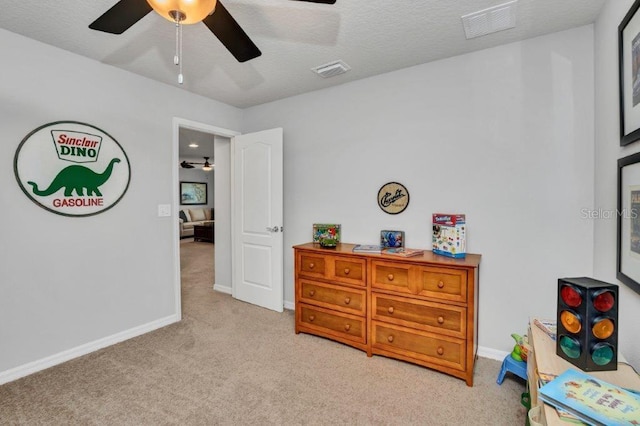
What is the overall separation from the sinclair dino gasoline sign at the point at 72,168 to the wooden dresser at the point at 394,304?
5.88 ft

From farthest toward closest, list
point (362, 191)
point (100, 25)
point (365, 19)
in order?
point (362, 191), point (365, 19), point (100, 25)

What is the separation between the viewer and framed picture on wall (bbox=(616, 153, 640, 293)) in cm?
A: 133

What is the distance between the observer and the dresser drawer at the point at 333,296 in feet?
8.30

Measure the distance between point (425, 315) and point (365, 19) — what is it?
6.92 ft

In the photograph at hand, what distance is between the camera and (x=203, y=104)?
3.44 meters

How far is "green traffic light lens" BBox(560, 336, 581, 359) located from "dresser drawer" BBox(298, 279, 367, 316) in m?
1.37

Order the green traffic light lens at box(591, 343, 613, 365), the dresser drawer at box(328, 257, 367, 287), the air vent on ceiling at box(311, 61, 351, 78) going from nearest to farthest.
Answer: the green traffic light lens at box(591, 343, 613, 365) → the dresser drawer at box(328, 257, 367, 287) → the air vent on ceiling at box(311, 61, 351, 78)

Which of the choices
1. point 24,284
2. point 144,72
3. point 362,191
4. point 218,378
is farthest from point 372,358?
point 144,72

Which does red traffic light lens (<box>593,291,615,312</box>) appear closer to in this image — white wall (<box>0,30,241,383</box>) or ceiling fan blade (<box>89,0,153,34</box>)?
ceiling fan blade (<box>89,0,153,34</box>)

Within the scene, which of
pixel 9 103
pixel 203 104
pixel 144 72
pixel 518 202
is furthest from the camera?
pixel 203 104

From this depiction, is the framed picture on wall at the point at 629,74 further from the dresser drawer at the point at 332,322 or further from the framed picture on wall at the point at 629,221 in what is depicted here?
the dresser drawer at the point at 332,322

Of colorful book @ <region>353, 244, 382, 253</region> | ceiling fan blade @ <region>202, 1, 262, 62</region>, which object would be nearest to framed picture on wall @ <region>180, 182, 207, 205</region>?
colorful book @ <region>353, 244, 382, 253</region>

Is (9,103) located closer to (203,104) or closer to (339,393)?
(203,104)

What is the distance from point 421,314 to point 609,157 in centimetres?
151
